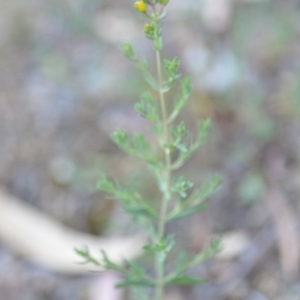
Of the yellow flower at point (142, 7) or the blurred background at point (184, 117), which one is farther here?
the blurred background at point (184, 117)

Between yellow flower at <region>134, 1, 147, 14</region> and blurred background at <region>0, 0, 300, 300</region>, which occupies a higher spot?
blurred background at <region>0, 0, 300, 300</region>

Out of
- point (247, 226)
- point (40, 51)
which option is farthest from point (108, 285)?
point (40, 51)

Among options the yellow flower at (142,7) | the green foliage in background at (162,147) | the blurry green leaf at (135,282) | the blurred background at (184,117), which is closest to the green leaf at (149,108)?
the green foliage in background at (162,147)

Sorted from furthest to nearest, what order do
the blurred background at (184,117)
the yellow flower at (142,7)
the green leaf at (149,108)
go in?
the blurred background at (184,117) → the green leaf at (149,108) → the yellow flower at (142,7)

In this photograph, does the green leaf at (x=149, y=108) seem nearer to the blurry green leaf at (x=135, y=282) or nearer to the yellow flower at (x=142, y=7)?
the yellow flower at (x=142, y=7)

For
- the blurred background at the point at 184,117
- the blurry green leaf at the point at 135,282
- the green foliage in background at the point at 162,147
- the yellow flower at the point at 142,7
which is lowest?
the blurry green leaf at the point at 135,282

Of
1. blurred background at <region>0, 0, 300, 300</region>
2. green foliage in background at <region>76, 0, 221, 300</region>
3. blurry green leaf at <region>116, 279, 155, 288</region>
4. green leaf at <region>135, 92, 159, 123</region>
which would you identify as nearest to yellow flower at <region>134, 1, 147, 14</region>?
green foliage in background at <region>76, 0, 221, 300</region>

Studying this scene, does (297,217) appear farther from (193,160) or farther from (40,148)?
(40,148)

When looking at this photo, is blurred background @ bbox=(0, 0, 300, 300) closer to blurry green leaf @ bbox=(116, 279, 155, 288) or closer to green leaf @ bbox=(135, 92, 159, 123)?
blurry green leaf @ bbox=(116, 279, 155, 288)

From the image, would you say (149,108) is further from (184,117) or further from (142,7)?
(184,117)
